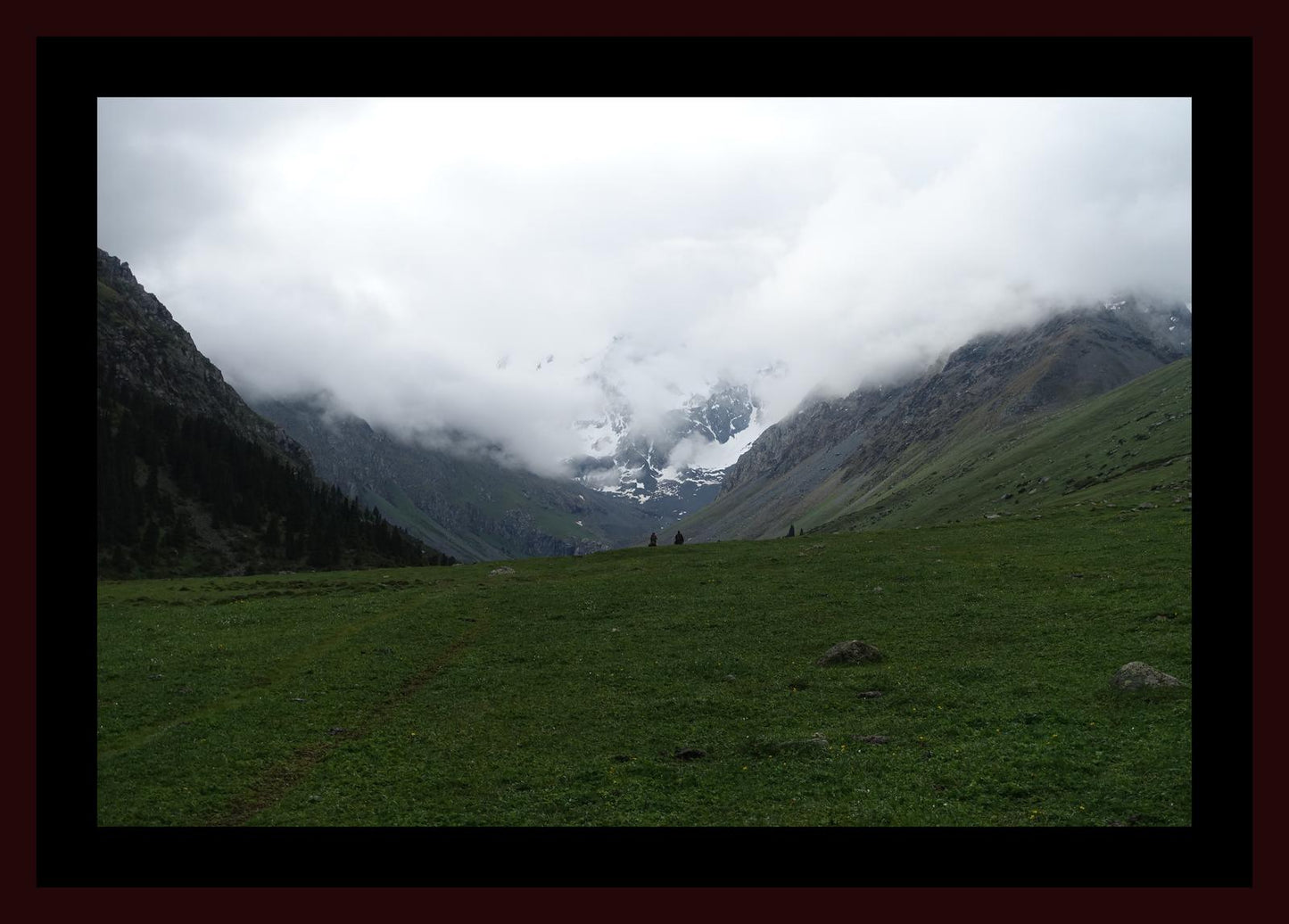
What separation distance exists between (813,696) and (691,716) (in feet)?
17.6

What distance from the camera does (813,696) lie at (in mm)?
32406

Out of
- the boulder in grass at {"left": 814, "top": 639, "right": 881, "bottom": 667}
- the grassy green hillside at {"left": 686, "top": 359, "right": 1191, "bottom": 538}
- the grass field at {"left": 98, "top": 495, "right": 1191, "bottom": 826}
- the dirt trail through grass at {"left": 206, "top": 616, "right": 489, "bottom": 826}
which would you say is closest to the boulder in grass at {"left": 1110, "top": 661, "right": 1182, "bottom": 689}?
the grass field at {"left": 98, "top": 495, "right": 1191, "bottom": 826}

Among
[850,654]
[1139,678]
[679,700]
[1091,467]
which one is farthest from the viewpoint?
[1091,467]

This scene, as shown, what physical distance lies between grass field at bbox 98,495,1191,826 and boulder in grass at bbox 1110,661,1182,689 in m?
0.41

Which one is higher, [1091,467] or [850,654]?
[1091,467]

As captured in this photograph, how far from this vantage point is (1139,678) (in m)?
28.7

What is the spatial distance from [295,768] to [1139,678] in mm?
30415

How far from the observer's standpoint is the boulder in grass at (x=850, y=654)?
36938 millimetres

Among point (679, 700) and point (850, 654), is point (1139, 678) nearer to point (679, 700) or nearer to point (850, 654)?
point (850, 654)

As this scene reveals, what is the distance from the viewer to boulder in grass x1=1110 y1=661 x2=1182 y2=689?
28.3m

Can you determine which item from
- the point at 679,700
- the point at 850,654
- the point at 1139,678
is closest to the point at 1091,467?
the point at 850,654

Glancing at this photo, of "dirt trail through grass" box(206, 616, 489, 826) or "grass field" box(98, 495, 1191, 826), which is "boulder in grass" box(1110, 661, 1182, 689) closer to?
"grass field" box(98, 495, 1191, 826)

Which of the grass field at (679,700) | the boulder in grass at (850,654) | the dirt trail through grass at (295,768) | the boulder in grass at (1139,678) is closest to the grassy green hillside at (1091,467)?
the grass field at (679,700)

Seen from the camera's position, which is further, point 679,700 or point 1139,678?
point 679,700
